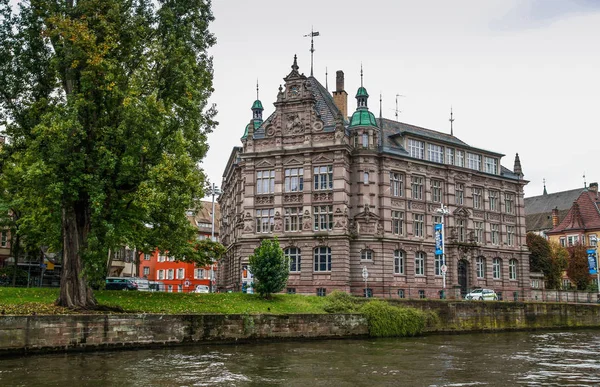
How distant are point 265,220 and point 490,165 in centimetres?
2773

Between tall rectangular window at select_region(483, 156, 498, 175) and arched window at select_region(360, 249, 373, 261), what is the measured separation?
64.5 ft

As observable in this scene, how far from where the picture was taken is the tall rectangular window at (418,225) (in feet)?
192

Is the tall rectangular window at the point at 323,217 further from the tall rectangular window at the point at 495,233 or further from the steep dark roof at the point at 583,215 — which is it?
the steep dark roof at the point at 583,215

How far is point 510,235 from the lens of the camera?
67.5 m

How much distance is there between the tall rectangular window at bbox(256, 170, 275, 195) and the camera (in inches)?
2196

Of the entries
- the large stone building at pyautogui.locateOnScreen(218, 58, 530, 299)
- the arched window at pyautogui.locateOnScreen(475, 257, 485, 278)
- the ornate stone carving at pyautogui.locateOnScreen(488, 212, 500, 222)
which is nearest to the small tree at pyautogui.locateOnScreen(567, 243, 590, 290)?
the ornate stone carving at pyautogui.locateOnScreen(488, 212, 500, 222)

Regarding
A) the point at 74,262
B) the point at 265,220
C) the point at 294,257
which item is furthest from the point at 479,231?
the point at 74,262

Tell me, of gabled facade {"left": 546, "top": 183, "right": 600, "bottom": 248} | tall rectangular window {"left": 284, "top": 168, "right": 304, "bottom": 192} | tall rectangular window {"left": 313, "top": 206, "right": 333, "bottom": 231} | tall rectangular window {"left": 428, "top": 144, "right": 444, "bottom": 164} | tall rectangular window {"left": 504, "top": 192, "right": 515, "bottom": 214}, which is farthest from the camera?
gabled facade {"left": 546, "top": 183, "right": 600, "bottom": 248}

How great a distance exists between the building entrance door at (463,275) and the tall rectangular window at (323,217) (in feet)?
53.9

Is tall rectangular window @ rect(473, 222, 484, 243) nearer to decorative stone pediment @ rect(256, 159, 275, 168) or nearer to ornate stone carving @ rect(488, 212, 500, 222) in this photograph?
ornate stone carving @ rect(488, 212, 500, 222)

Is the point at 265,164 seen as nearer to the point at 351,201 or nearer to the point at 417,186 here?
the point at 351,201

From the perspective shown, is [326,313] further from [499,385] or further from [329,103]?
[329,103]

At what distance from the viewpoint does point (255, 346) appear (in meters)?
32.2

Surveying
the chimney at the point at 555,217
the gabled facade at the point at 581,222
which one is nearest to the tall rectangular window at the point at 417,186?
the gabled facade at the point at 581,222
